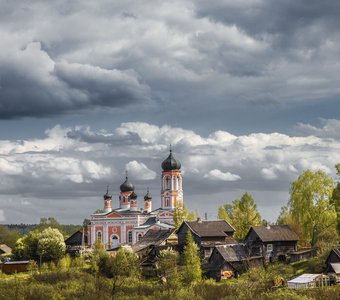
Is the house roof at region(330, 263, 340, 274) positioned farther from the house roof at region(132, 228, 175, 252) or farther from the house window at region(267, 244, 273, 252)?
the house roof at region(132, 228, 175, 252)

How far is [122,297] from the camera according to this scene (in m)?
46.8

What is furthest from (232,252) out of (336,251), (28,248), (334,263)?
(28,248)

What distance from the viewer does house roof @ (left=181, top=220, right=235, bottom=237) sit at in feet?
228

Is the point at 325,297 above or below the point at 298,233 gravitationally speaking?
below

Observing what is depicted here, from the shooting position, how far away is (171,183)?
106 metres

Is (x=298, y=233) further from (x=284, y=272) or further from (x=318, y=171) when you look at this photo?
(x=284, y=272)

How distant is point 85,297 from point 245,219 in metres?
38.2

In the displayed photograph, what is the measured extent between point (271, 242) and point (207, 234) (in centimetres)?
780

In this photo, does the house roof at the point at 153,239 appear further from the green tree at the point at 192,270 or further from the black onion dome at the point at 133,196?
the black onion dome at the point at 133,196

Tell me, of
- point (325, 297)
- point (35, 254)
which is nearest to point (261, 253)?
point (325, 297)

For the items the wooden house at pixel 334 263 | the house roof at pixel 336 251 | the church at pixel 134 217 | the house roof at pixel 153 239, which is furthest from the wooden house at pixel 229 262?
the church at pixel 134 217

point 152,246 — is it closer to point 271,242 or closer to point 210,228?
point 210,228

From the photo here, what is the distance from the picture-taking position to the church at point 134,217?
3967 inches

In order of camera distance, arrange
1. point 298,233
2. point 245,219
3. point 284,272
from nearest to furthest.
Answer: point 284,272, point 298,233, point 245,219
